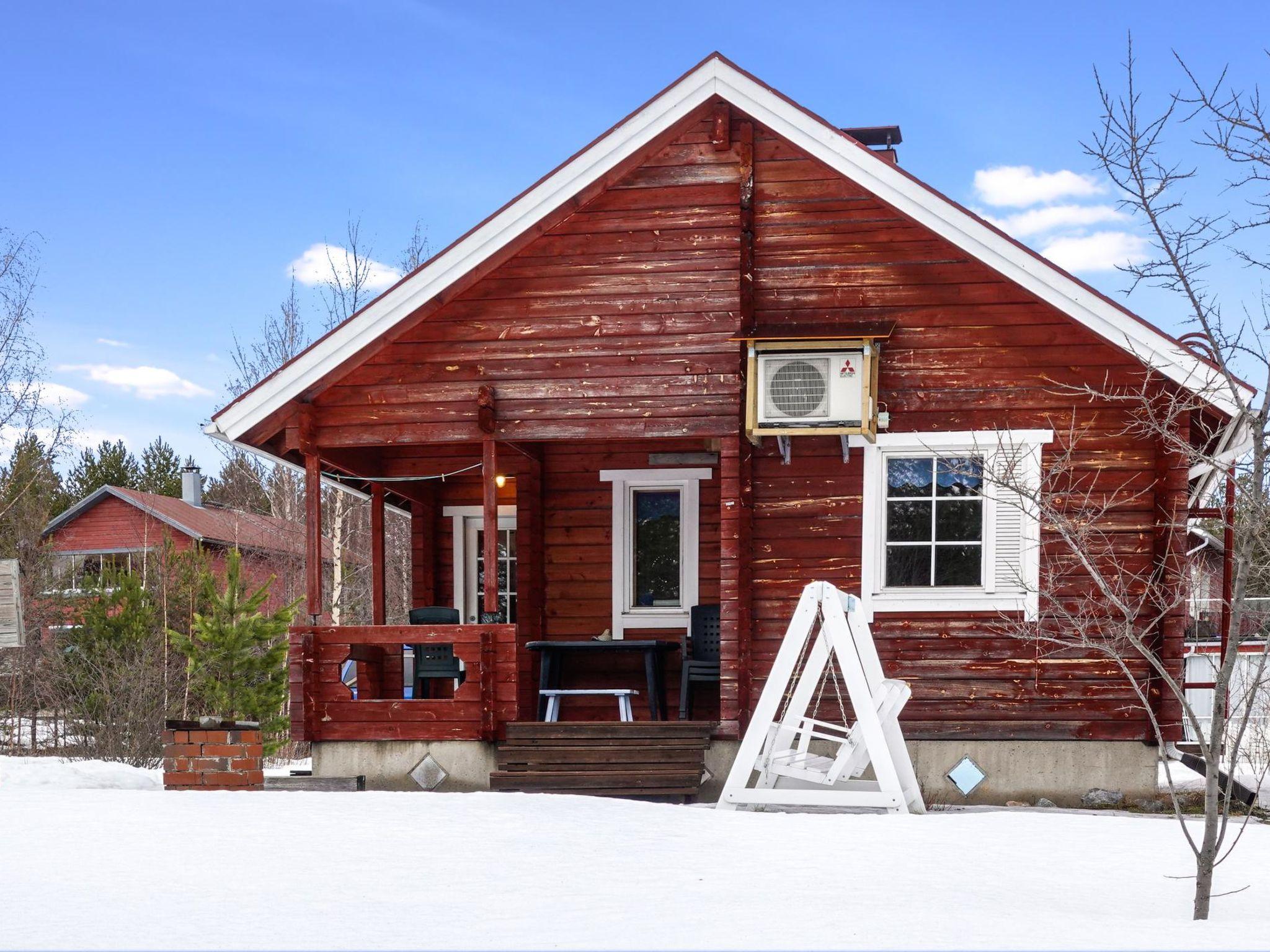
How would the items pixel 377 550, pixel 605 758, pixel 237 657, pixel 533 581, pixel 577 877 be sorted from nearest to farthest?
pixel 577 877 < pixel 605 758 < pixel 533 581 < pixel 377 550 < pixel 237 657

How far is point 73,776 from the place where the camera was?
12.2 m

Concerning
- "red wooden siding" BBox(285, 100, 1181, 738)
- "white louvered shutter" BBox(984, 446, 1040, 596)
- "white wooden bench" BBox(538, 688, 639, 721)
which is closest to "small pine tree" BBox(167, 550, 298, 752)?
"white wooden bench" BBox(538, 688, 639, 721)

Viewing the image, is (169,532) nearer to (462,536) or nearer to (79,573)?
(79,573)

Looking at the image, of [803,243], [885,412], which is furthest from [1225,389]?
[803,243]

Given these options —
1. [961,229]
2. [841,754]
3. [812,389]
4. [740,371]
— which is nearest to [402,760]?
[841,754]

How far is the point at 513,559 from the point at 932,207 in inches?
227

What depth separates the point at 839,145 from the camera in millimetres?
10883

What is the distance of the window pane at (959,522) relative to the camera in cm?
1103

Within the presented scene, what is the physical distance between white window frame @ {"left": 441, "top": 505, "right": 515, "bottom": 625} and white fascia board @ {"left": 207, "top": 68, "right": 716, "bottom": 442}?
3.02 m

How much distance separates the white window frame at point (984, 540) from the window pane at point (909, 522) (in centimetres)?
7

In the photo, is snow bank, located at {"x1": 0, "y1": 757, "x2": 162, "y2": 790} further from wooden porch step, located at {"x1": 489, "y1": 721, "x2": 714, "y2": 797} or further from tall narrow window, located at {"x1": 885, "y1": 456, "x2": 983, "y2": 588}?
tall narrow window, located at {"x1": 885, "y1": 456, "x2": 983, "y2": 588}

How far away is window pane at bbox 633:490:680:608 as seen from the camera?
13055 millimetres

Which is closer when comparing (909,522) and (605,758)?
(605,758)

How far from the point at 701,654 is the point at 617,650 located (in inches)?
29.5
